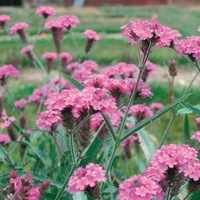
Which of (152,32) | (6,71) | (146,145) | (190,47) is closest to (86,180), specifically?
(152,32)

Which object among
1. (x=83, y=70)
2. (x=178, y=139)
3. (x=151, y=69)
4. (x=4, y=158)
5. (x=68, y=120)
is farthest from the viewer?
(x=178, y=139)

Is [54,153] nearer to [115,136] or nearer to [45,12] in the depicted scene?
[45,12]

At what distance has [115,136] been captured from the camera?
1.56 meters

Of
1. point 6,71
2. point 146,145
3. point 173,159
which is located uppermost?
point 173,159

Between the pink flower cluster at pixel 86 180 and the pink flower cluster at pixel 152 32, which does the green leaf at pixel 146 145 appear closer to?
the pink flower cluster at pixel 152 32

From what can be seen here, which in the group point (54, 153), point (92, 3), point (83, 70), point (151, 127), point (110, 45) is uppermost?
point (83, 70)

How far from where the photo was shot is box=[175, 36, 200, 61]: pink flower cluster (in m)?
1.75

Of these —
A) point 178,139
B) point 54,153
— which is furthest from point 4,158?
point 178,139

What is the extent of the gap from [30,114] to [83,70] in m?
1.87

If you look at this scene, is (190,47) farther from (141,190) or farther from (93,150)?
(141,190)

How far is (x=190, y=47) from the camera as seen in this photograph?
176 cm

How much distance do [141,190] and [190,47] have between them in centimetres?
58

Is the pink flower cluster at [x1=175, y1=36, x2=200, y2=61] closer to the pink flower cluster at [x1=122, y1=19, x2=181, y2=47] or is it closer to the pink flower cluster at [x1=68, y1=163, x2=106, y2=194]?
the pink flower cluster at [x1=122, y1=19, x2=181, y2=47]

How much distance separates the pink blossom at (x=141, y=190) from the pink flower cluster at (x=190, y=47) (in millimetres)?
497
